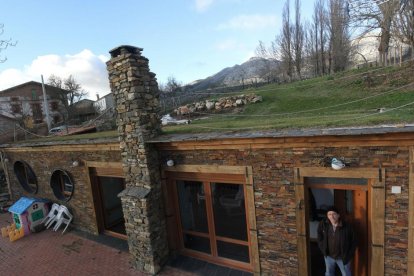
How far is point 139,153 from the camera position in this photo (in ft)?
22.5

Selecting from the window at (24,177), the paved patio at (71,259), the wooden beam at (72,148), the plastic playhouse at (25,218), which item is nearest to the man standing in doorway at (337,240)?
the paved patio at (71,259)

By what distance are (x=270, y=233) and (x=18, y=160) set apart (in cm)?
1173

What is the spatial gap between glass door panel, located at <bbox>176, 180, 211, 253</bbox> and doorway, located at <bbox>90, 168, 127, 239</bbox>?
2.71 metres

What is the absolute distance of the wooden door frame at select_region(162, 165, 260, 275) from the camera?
19.5 ft

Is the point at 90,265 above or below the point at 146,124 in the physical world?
below

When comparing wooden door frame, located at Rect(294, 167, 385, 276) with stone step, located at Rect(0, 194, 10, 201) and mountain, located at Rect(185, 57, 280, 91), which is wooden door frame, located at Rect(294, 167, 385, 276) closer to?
stone step, located at Rect(0, 194, 10, 201)

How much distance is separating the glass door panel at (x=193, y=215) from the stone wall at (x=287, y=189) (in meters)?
0.97

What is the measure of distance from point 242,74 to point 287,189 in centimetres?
7235

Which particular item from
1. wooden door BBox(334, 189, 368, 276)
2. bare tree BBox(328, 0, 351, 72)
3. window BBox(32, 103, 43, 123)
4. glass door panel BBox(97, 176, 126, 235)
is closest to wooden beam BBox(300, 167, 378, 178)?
wooden door BBox(334, 189, 368, 276)

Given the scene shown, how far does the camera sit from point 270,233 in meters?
5.84

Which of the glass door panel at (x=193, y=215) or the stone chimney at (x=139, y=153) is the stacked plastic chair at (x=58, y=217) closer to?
the stone chimney at (x=139, y=153)

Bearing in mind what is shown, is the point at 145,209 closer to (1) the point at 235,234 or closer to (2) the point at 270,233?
(1) the point at 235,234

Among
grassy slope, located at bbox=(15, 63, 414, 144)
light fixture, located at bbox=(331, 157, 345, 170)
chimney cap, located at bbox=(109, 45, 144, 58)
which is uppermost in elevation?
chimney cap, located at bbox=(109, 45, 144, 58)

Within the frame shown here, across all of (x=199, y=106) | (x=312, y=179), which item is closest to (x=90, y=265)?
(x=312, y=179)
